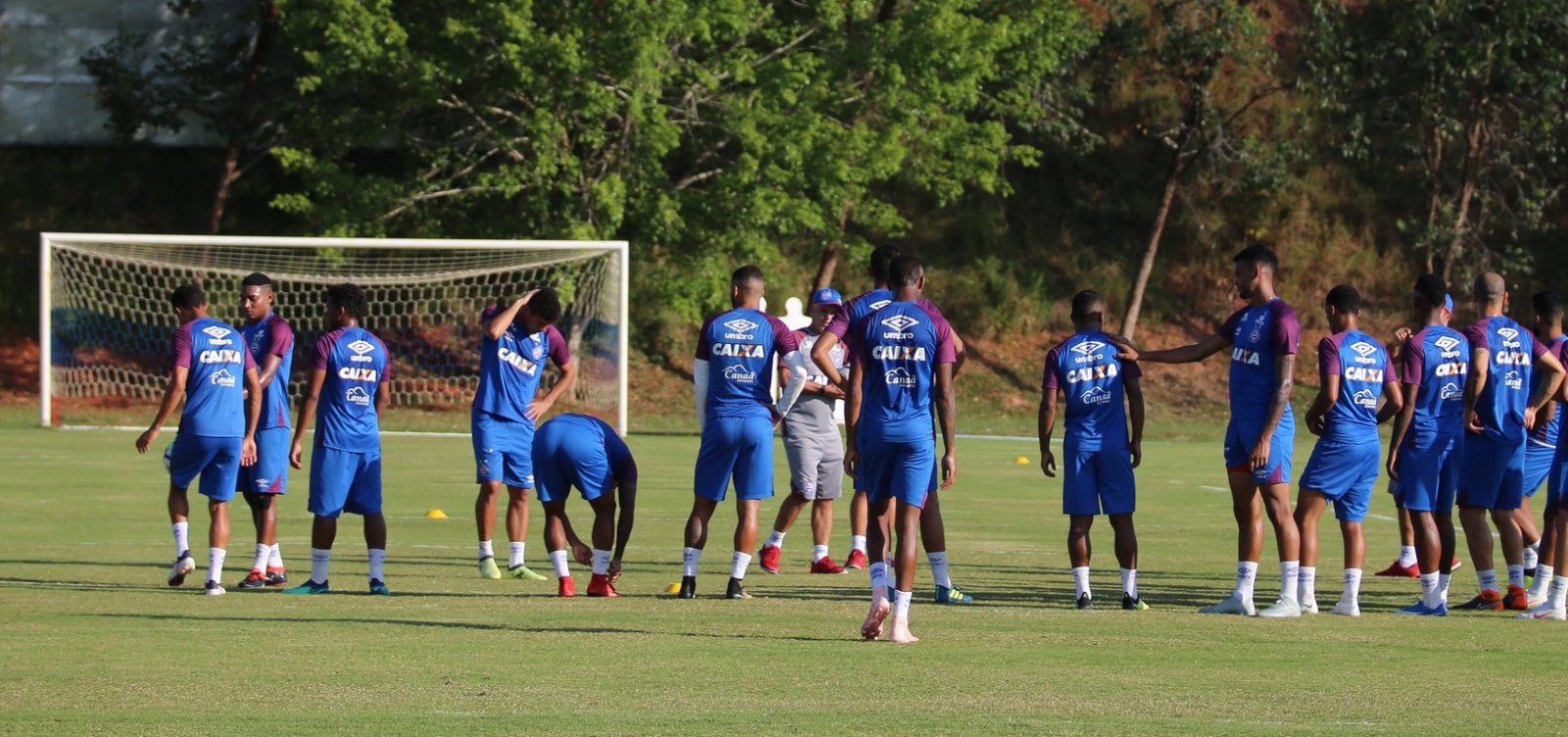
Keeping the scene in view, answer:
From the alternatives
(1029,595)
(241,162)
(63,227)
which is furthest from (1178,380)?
(1029,595)

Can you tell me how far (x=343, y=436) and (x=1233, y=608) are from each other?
574 centimetres

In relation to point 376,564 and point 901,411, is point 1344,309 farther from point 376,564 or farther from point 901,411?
point 376,564

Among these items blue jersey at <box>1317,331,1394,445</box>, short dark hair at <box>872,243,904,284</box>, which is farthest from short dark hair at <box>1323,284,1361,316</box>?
short dark hair at <box>872,243,904,284</box>

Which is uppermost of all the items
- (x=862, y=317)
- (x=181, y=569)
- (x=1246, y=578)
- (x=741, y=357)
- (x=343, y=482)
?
(x=862, y=317)

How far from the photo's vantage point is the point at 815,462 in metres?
13.9

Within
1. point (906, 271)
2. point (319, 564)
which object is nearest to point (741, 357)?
point (906, 271)

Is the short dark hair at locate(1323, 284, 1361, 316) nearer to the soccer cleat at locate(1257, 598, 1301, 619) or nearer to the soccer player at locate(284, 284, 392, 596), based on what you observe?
the soccer cleat at locate(1257, 598, 1301, 619)

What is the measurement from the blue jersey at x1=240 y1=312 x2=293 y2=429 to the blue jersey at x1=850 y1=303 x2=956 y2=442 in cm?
473

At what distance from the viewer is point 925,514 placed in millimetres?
11305

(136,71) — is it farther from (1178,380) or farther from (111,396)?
(1178,380)

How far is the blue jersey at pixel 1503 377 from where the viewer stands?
11.7m

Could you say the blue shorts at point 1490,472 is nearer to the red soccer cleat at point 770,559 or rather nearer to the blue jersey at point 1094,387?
the blue jersey at point 1094,387

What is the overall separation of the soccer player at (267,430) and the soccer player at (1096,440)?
204 inches

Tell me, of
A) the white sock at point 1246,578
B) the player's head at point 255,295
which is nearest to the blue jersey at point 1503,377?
the white sock at point 1246,578
